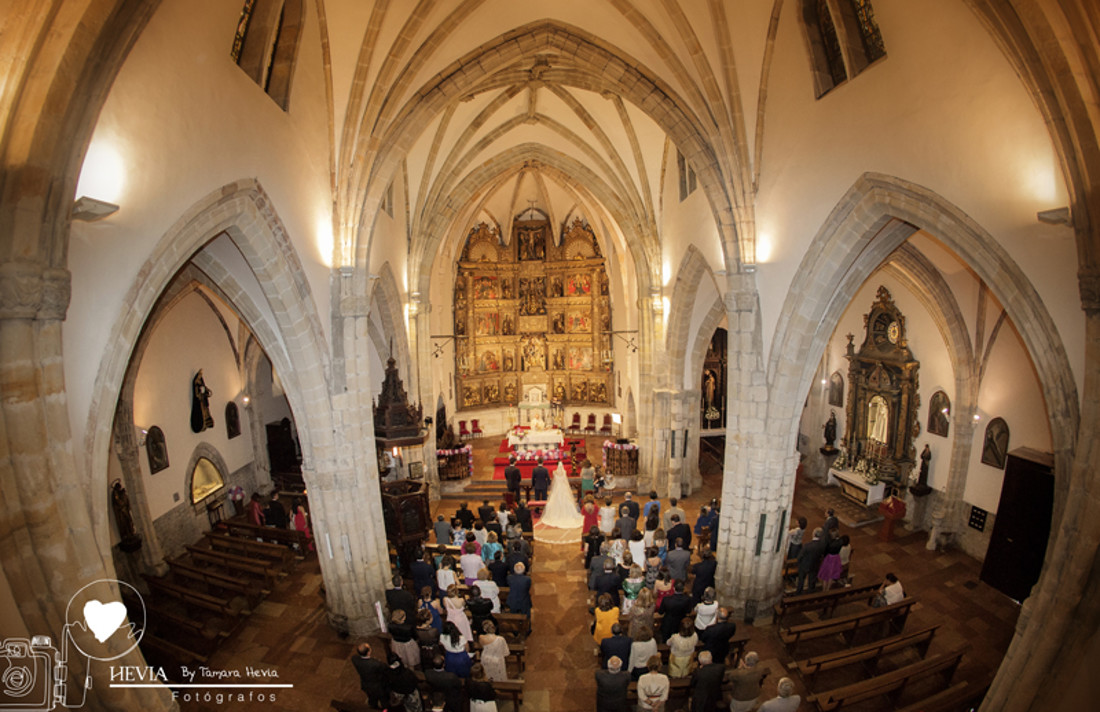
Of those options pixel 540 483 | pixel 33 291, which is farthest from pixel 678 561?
pixel 33 291

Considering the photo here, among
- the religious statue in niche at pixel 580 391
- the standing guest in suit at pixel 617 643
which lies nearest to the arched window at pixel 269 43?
the standing guest in suit at pixel 617 643

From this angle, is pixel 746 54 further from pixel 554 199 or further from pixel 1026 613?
pixel 554 199

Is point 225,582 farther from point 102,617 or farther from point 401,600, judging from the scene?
point 102,617

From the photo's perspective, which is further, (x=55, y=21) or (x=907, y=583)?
(x=907, y=583)

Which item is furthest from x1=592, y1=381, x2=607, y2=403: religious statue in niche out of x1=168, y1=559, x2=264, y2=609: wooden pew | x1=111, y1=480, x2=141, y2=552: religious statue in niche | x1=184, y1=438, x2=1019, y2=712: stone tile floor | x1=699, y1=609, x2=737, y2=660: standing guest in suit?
x1=111, y1=480, x2=141, y2=552: religious statue in niche

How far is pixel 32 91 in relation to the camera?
3.56 meters

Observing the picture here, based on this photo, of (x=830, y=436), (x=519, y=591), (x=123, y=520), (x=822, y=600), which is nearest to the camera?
(x=519, y=591)

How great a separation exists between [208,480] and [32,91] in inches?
527

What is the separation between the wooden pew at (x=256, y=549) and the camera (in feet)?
35.7

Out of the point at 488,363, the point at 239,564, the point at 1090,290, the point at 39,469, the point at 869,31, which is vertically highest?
the point at 869,31

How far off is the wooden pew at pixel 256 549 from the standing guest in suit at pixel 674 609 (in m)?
7.75

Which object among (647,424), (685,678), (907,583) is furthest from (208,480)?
(907,583)

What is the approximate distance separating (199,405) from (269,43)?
10232 millimetres

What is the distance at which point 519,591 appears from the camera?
8.45m
